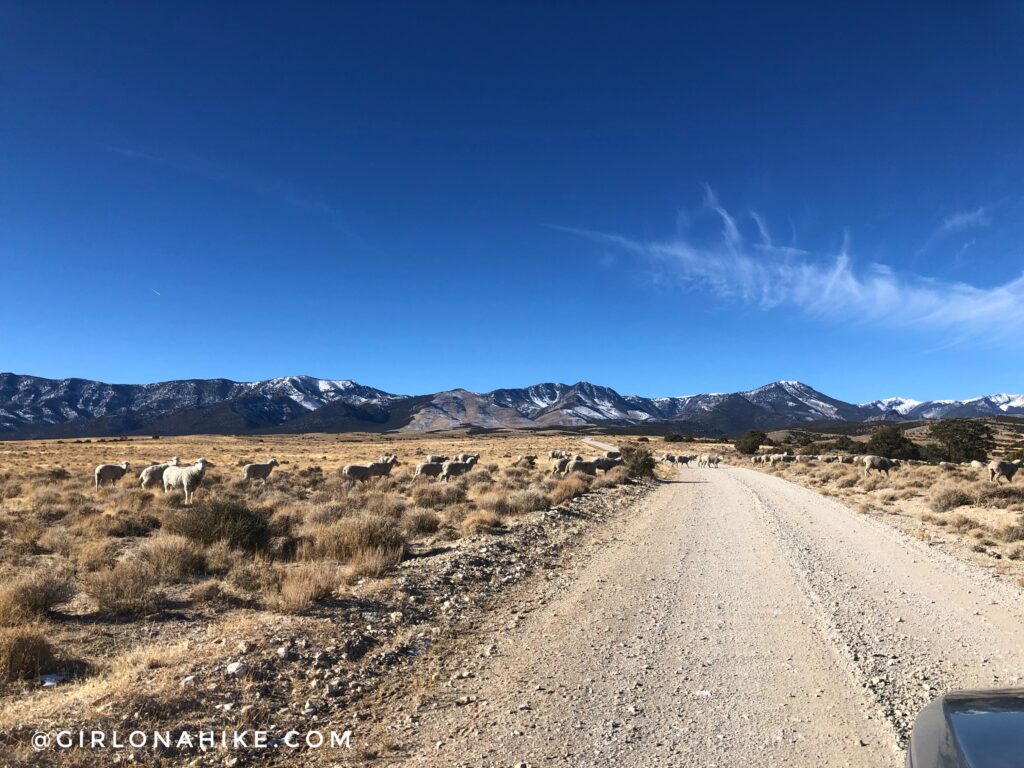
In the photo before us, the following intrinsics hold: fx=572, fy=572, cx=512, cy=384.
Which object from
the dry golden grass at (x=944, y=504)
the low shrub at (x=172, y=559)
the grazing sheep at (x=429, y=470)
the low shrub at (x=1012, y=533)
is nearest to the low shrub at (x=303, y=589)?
the low shrub at (x=172, y=559)

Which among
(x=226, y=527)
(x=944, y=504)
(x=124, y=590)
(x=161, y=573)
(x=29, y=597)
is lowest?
(x=161, y=573)

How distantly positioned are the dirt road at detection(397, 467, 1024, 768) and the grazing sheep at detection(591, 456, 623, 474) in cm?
2211

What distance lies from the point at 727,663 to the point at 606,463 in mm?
29785

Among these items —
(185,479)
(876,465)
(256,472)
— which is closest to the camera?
(185,479)

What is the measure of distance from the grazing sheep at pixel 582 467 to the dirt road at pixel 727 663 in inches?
775

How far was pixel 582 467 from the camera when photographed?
32469mm

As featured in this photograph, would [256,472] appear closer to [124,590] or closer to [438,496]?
[438,496]

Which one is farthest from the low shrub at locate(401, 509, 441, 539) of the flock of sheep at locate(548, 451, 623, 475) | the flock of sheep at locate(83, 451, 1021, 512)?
the flock of sheep at locate(548, 451, 623, 475)

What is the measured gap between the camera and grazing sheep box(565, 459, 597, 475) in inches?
1255

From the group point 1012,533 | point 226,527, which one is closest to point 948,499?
point 1012,533

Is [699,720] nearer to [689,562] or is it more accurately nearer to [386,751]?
[386,751]

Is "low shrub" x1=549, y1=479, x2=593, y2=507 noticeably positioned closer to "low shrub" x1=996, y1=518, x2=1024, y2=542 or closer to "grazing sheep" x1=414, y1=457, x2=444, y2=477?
"grazing sheep" x1=414, y1=457, x2=444, y2=477

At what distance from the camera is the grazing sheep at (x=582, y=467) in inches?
1255

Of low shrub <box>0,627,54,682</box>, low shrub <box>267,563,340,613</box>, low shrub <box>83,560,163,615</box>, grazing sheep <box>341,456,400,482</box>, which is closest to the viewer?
low shrub <box>0,627,54,682</box>
